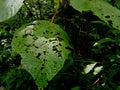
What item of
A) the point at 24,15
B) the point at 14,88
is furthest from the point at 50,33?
the point at 24,15

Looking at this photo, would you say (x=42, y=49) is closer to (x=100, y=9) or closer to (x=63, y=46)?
(x=63, y=46)

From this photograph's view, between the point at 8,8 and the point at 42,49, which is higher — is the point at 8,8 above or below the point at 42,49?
above

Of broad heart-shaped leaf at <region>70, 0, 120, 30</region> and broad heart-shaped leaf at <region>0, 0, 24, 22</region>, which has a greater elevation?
broad heart-shaped leaf at <region>0, 0, 24, 22</region>

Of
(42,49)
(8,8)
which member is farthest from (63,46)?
(8,8)

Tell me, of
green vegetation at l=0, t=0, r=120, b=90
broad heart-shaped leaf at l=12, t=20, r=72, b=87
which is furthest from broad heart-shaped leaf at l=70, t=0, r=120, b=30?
broad heart-shaped leaf at l=12, t=20, r=72, b=87

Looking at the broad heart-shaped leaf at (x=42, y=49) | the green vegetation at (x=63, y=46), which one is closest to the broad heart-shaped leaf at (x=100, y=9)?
the green vegetation at (x=63, y=46)

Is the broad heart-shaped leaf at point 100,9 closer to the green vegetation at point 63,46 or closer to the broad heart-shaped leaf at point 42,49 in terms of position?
the green vegetation at point 63,46

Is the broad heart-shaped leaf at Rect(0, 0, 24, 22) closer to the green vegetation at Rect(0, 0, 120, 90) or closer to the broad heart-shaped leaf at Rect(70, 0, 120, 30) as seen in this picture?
the green vegetation at Rect(0, 0, 120, 90)
